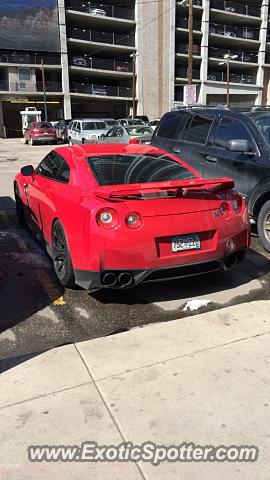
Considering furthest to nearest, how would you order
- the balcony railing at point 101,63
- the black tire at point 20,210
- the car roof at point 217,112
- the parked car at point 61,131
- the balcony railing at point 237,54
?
the balcony railing at point 237,54 < the balcony railing at point 101,63 < the parked car at point 61,131 < the black tire at point 20,210 < the car roof at point 217,112

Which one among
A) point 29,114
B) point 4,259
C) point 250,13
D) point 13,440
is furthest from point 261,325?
point 250,13

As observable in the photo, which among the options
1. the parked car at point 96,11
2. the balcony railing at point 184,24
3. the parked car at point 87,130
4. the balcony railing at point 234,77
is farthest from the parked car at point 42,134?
the balcony railing at point 234,77

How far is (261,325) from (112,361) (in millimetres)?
1414

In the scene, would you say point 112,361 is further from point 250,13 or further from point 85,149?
point 250,13

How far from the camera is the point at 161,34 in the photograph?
54.6 m

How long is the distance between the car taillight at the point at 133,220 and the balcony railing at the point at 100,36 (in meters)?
51.8

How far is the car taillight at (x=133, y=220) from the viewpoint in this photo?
157 inches

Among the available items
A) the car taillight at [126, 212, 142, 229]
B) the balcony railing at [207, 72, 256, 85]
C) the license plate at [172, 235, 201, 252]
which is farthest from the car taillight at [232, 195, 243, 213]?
the balcony railing at [207, 72, 256, 85]

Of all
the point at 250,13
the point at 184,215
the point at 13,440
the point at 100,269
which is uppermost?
the point at 250,13

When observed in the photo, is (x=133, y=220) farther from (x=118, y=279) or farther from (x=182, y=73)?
(x=182, y=73)

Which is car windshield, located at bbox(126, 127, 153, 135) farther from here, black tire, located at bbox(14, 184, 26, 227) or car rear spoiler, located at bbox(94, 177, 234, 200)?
car rear spoiler, located at bbox(94, 177, 234, 200)

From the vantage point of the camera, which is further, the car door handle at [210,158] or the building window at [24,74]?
the building window at [24,74]

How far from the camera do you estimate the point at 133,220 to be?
157 inches

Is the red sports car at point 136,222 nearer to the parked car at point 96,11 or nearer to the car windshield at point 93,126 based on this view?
the car windshield at point 93,126
